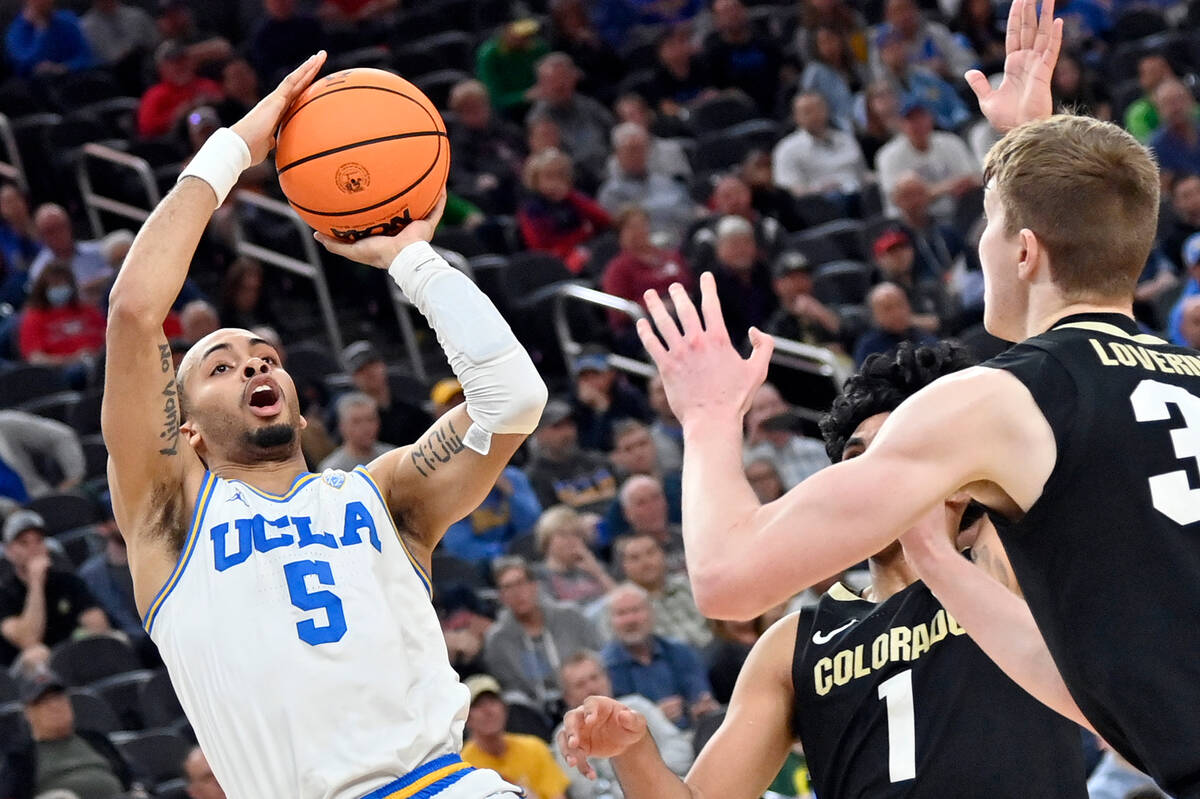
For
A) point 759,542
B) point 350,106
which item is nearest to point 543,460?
point 350,106

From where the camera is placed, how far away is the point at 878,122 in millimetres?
14180

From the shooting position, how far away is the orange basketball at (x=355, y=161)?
14.2 ft

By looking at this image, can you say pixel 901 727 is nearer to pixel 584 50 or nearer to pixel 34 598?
pixel 34 598

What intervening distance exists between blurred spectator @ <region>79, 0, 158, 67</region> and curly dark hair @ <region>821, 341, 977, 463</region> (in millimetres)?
11259

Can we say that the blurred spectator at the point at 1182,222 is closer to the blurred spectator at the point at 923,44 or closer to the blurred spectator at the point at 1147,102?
the blurred spectator at the point at 1147,102

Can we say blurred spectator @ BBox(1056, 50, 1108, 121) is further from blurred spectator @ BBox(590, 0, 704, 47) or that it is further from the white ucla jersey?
the white ucla jersey

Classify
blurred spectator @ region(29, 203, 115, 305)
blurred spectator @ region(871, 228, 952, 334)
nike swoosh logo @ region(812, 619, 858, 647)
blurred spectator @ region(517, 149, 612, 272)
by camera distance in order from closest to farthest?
1. nike swoosh logo @ region(812, 619, 858, 647)
2. blurred spectator @ region(871, 228, 952, 334)
3. blurred spectator @ region(29, 203, 115, 305)
4. blurred spectator @ region(517, 149, 612, 272)

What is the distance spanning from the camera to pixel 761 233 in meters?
12.5

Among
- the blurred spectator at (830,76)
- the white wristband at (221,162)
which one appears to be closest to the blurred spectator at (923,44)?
the blurred spectator at (830,76)

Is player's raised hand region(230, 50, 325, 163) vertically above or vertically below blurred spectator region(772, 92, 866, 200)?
Result: above

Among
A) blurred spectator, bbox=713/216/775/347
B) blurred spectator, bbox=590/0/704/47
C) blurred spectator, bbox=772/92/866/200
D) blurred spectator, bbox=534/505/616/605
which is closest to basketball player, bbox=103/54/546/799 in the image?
blurred spectator, bbox=534/505/616/605

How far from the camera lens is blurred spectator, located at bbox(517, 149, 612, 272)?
41.9 feet

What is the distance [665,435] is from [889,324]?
1561 millimetres

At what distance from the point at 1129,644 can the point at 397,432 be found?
8.03 metres
